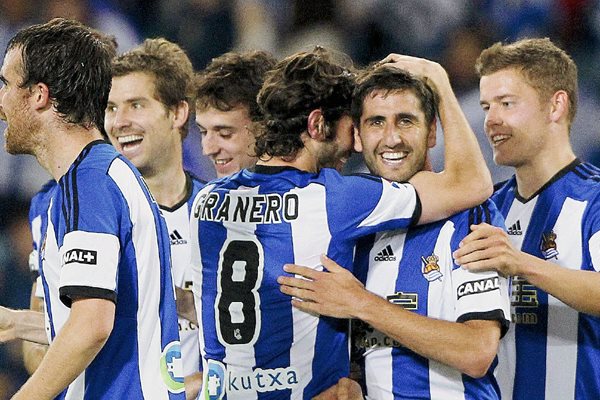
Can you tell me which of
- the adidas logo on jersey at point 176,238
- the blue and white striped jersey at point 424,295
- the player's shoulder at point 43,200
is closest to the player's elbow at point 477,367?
the blue and white striped jersey at point 424,295

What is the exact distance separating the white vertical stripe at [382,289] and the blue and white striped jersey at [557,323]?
0.68m

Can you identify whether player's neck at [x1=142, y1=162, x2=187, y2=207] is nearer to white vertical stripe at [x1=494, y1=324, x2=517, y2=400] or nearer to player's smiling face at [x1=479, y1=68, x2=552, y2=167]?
player's smiling face at [x1=479, y1=68, x2=552, y2=167]

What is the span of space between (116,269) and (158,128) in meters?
2.08

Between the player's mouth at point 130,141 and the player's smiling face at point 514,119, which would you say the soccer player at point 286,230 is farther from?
the player's mouth at point 130,141

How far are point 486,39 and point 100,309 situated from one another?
540 centimetres

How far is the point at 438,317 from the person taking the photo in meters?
3.34

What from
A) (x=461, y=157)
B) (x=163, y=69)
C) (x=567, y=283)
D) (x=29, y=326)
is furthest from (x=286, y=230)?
(x=163, y=69)

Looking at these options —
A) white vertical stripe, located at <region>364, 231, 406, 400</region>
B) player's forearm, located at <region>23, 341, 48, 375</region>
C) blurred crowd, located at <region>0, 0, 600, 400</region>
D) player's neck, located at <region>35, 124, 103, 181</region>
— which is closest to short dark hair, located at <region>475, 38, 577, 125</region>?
white vertical stripe, located at <region>364, 231, 406, 400</region>

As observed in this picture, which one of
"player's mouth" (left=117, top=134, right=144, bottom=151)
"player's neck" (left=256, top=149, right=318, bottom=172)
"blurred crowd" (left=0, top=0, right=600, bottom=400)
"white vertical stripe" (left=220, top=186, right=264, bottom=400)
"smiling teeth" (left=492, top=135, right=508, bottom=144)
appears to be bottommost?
"white vertical stripe" (left=220, top=186, right=264, bottom=400)

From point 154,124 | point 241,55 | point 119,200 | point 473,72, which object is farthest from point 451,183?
point 473,72

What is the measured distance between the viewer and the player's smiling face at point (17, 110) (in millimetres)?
2936

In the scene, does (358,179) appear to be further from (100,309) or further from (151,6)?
(151,6)

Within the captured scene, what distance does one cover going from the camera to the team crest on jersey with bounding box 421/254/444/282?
3369 millimetres

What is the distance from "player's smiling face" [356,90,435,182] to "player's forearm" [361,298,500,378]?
1.86 ft
